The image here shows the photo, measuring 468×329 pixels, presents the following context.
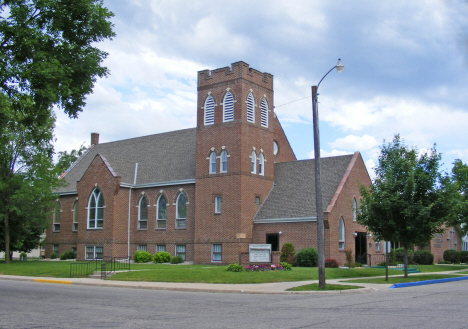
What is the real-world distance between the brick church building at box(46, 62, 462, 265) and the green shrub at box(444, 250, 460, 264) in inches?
458

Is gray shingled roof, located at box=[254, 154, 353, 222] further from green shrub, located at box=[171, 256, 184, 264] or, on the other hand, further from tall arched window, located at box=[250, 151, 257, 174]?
green shrub, located at box=[171, 256, 184, 264]

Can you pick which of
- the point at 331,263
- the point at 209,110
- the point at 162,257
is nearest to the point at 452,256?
the point at 331,263

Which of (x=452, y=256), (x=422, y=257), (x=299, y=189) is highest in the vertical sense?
(x=299, y=189)

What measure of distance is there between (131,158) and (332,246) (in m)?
20.9

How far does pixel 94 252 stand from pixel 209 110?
569 inches

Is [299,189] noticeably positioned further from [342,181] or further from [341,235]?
[341,235]

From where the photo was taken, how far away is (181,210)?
3812 centimetres

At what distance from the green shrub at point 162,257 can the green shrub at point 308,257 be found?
1048cm

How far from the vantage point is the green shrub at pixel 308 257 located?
3116 cm

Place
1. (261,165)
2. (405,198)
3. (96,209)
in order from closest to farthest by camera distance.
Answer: (405,198) → (261,165) → (96,209)

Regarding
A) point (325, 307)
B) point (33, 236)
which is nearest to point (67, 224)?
point (33, 236)

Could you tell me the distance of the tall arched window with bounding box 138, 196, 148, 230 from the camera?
39844 mm

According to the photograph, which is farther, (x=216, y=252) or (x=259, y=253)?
(x=216, y=252)

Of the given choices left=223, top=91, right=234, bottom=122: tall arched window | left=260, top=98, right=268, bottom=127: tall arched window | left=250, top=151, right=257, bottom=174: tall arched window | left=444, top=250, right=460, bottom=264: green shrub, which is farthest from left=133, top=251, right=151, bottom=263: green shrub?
left=444, top=250, right=460, bottom=264: green shrub
